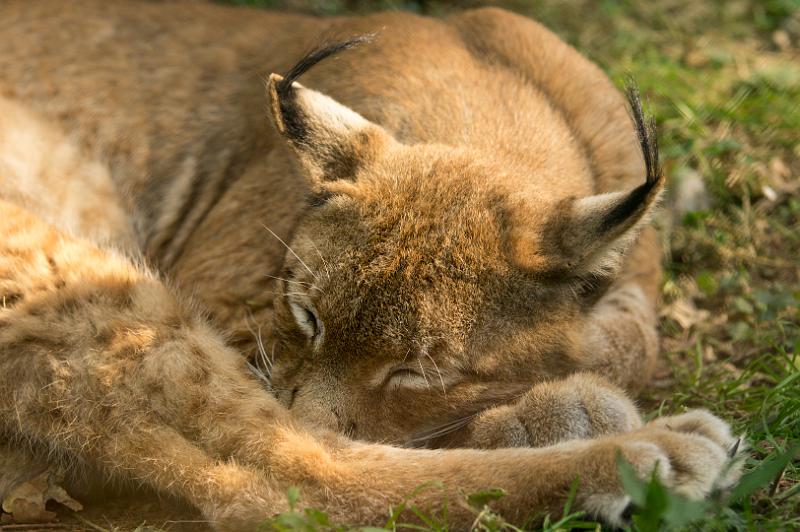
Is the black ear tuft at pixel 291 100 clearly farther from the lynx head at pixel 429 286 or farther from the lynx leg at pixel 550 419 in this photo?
the lynx leg at pixel 550 419

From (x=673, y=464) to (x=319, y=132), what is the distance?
1823 mm

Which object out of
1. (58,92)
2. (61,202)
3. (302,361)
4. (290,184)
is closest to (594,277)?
(302,361)

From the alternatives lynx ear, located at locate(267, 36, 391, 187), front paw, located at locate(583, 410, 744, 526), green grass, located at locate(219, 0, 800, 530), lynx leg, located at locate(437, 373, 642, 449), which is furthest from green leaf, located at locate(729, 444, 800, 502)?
lynx ear, located at locate(267, 36, 391, 187)

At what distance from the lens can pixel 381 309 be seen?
3.52 meters

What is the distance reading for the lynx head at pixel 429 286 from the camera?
3535 mm

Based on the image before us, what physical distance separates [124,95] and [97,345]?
215cm

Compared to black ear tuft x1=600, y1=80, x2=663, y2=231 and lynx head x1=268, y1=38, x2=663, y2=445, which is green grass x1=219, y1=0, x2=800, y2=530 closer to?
lynx head x1=268, y1=38, x2=663, y2=445

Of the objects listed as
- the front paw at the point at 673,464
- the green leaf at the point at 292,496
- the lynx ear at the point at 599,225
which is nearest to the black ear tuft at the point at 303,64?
the lynx ear at the point at 599,225

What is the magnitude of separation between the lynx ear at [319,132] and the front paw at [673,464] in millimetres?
1504

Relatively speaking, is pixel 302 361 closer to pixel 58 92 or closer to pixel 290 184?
pixel 290 184

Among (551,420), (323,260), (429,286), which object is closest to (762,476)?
(551,420)

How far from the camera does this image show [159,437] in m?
3.40

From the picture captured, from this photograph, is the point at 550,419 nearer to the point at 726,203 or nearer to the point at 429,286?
the point at 429,286

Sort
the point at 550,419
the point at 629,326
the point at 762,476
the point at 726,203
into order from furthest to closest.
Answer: the point at 726,203 < the point at 629,326 < the point at 550,419 < the point at 762,476
